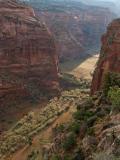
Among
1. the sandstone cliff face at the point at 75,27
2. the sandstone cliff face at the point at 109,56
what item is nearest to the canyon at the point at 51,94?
the sandstone cliff face at the point at 109,56

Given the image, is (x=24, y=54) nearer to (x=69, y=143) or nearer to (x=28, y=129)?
(x=28, y=129)

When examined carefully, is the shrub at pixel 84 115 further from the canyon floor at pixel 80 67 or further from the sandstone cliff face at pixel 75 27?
the sandstone cliff face at pixel 75 27

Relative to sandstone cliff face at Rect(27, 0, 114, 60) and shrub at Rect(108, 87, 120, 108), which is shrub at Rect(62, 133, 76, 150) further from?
sandstone cliff face at Rect(27, 0, 114, 60)

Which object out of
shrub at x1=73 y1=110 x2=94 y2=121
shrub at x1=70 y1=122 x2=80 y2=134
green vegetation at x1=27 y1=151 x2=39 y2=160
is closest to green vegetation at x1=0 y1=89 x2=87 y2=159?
green vegetation at x1=27 y1=151 x2=39 y2=160

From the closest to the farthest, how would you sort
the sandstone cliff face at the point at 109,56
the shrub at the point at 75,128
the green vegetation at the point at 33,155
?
the shrub at the point at 75,128, the green vegetation at the point at 33,155, the sandstone cliff face at the point at 109,56

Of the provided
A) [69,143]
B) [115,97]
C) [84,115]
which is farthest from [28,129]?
[115,97]

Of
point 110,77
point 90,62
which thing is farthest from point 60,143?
point 90,62
